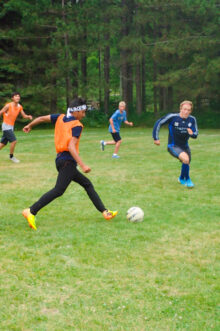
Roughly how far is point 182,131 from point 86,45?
23782 millimetres

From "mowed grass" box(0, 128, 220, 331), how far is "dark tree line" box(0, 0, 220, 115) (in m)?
21.5

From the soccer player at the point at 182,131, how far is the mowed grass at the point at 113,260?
73 centimetres

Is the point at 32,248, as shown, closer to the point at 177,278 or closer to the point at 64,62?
the point at 177,278

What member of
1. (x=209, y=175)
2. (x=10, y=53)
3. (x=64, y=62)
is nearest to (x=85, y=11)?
(x=64, y=62)

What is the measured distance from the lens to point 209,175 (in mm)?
12094

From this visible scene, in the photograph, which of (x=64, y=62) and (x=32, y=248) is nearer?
(x=32, y=248)

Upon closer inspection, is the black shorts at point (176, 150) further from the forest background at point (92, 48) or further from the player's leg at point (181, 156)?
the forest background at point (92, 48)

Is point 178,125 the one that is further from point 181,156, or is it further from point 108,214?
point 108,214

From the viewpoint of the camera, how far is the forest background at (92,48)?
3056cm

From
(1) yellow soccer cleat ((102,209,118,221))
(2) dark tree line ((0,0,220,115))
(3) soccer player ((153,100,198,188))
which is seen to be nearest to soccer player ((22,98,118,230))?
(1) yellow soccer cleat ((102,209,118,221))

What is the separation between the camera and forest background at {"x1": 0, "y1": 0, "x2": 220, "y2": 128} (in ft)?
100

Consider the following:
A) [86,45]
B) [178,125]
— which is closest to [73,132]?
[178,125]

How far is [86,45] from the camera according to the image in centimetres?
3250

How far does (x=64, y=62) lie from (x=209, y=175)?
21.5 metres
